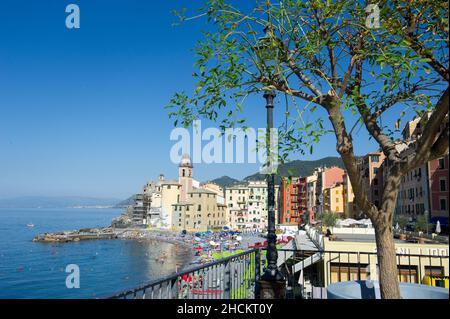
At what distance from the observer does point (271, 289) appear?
6957 millimetres

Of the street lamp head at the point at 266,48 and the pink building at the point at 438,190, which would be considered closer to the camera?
the street lamp head at the point at 266,48

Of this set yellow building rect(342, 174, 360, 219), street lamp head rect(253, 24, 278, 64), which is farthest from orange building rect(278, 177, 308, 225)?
street lamp head rect(253, 24, 278, 64)

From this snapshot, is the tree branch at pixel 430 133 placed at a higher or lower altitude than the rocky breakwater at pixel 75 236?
higher

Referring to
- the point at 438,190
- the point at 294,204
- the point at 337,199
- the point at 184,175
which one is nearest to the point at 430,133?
the point at 438,190

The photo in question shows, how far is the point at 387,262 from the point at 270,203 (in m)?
2.73

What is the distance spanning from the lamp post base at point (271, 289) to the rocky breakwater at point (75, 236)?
113m

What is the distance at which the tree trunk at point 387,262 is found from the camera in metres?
5.31

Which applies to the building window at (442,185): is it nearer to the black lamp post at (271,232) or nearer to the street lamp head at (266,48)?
the black lamp post at (271,232)

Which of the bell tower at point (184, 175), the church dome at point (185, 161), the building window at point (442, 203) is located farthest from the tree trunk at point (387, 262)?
the church dome at point (185, 161)

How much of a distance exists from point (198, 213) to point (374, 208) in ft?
380

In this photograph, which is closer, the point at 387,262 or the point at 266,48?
the point at 387,262

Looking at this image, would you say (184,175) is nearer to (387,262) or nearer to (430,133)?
(387,262)
